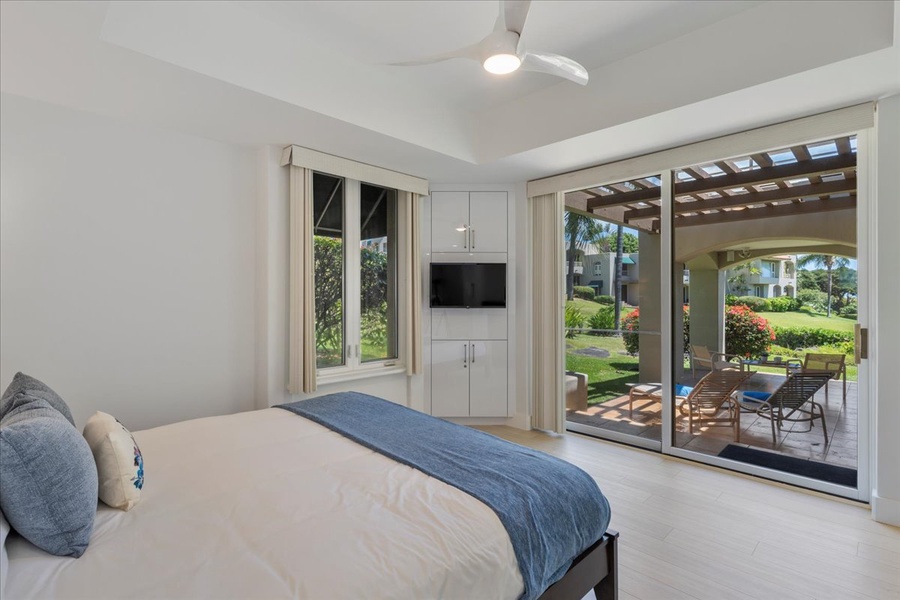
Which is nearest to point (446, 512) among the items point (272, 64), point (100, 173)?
point (272, 64)

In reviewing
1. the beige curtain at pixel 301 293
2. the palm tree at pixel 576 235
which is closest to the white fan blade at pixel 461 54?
the beige curtain at pixel 301 293

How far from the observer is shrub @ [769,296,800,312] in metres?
3.23

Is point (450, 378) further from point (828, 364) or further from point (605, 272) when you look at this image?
point (828, 364)

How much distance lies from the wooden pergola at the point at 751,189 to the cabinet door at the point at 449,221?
52.7 inches

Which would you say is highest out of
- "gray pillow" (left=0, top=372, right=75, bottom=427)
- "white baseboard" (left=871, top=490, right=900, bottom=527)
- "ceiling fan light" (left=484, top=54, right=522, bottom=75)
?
"ceiling fan light" (left=484, top=54, right=522, bottom=75)

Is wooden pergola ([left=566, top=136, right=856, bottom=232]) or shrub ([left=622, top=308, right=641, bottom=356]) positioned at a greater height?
wooden pergola ([left=566, top=136, right=856, bottom=232])

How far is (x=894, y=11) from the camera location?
200 cm

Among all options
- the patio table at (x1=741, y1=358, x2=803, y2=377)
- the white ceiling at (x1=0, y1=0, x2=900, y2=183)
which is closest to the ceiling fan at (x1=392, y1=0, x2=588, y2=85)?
the white ceiling at (x1=0, y1=0, x2=900, y2=183)

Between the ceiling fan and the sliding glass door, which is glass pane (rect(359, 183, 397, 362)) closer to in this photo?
the sliding glass door

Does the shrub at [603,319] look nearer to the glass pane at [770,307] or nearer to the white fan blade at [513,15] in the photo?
the glass pane at [770,307]

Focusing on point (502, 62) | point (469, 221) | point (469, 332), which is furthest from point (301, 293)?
point (502, 62)

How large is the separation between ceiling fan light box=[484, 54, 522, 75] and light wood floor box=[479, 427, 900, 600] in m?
2.39

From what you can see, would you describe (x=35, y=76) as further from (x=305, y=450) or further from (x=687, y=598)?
(x=687, y=598)

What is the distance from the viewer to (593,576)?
5.72ft
